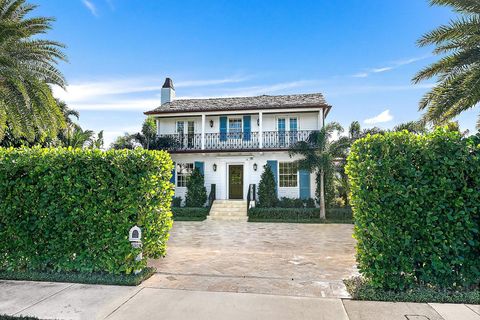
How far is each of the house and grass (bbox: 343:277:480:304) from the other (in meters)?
11.5

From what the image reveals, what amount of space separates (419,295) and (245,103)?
1514cm

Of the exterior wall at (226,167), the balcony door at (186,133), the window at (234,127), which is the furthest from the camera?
the balcony door at (186,133)

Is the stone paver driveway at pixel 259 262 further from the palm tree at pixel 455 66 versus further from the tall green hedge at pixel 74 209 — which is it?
the palm tree at pixel 455 66

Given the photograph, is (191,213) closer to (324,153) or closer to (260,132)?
(260,132)

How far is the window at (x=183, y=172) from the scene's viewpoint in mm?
17062

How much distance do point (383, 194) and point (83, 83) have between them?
1125cm

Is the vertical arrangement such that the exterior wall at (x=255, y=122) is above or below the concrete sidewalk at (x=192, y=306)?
above

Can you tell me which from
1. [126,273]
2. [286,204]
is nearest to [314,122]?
[286,204]

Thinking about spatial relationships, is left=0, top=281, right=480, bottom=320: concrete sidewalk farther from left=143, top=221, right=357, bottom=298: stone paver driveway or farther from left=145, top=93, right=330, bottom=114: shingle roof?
left=145, top=93, right=330, bottom=114: shingle roof

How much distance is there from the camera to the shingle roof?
53.2 ft

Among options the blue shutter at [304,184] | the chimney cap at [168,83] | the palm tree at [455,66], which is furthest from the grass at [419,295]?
the chimney cap at [168,83]

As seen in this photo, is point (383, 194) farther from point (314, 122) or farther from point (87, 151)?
point (314, 122)

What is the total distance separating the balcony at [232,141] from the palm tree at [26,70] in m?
8.37

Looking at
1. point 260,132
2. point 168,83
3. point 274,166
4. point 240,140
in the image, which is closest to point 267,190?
point 274,166
